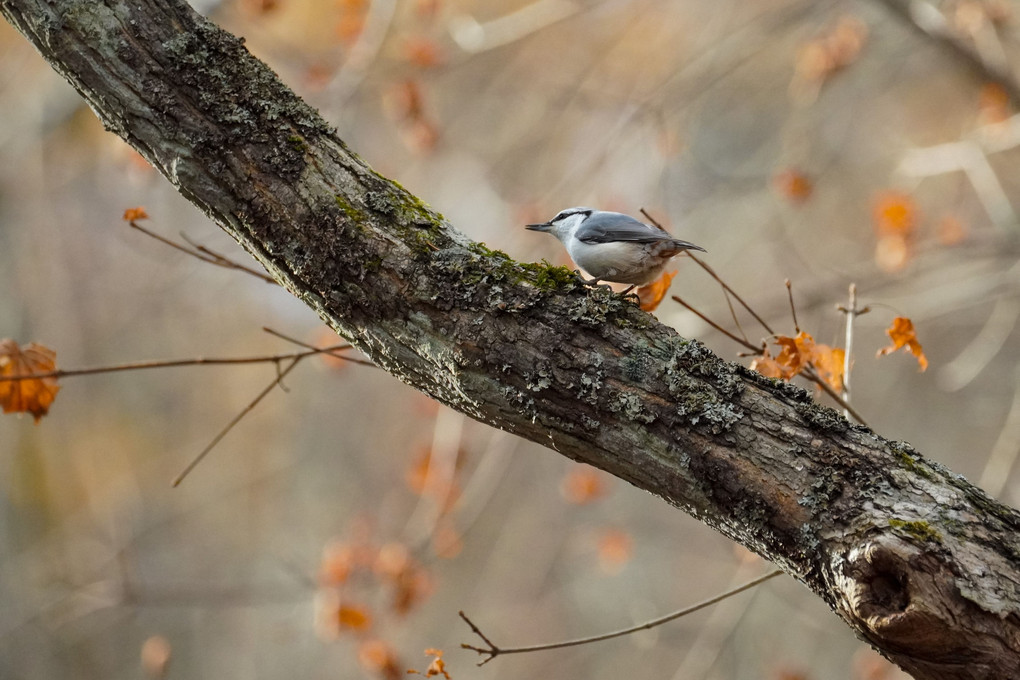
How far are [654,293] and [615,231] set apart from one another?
0.39 m

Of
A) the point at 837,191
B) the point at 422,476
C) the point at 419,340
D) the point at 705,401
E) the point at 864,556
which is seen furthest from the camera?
the point at 837,191

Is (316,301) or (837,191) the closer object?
(316,301)

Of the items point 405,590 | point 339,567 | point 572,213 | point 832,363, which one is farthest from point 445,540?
point 832,363

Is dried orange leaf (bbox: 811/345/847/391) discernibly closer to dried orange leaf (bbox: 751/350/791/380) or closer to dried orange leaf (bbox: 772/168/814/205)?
dried orange leaf (bbox: 751/350/791/380)

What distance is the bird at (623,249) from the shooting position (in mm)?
2434

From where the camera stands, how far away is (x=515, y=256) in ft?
15.1

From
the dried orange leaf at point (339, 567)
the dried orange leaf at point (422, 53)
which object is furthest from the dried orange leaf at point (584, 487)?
the dried orange leaf at point (422, 53)

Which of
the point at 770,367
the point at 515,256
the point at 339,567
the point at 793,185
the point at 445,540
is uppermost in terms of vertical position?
the point at 793,185

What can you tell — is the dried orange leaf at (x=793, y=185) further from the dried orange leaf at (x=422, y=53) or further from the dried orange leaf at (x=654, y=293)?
the dried orange leaf at (x=654, y=293)

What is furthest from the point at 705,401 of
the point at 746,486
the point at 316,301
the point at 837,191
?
the point at 837,191

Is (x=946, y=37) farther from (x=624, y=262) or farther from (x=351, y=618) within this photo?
(x=351, y=618)

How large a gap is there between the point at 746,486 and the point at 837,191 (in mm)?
6872

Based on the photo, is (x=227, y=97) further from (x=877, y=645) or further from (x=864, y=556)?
(x=877, y=645)

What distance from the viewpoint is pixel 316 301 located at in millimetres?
1579
